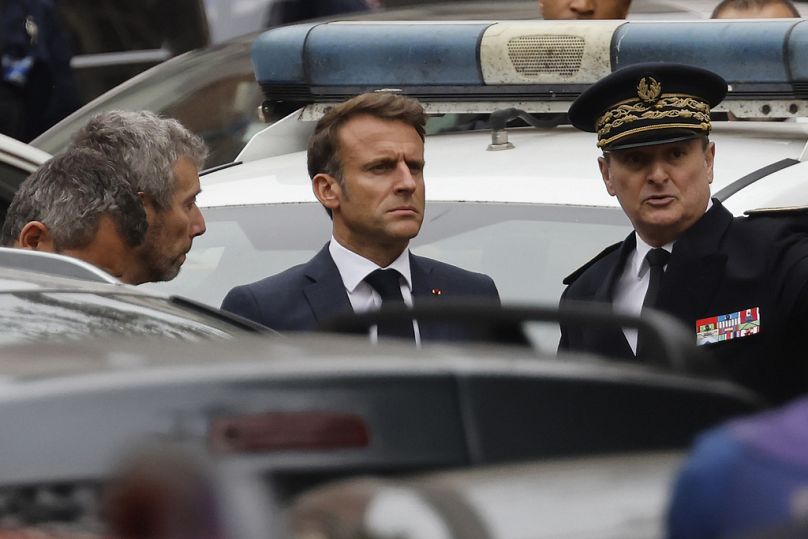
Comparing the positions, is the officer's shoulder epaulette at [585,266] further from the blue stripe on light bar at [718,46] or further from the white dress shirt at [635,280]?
the blue stripe on light bar at [718,46]

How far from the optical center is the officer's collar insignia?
363 cm

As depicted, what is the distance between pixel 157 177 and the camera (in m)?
3.98

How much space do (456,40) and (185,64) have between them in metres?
2.24

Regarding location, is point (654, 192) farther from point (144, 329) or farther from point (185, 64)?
point (185, 64)

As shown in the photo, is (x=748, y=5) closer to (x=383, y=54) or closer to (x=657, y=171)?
(x=383, y=54)

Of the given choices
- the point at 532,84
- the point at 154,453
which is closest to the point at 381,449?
the point at 154,453

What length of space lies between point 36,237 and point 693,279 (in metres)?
1.39

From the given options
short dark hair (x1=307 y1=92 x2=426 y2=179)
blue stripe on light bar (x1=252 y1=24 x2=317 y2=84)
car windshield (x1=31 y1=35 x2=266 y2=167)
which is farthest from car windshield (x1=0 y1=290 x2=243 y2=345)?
car windshield (x1=31 y1=35 x2=266 y2=167)

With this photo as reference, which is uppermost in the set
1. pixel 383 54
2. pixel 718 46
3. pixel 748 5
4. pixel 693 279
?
pixel 748 5

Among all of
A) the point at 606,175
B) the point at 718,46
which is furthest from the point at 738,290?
the point at 718,46

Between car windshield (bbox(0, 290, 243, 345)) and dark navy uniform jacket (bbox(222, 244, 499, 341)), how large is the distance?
36.0 inches

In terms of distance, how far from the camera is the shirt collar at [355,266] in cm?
396

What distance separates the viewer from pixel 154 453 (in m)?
1.51

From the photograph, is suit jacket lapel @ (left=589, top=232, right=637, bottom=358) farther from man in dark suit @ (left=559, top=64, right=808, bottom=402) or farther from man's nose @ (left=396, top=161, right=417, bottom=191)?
man's nose @ (left=396, top=161, right=417, bottom=191)
